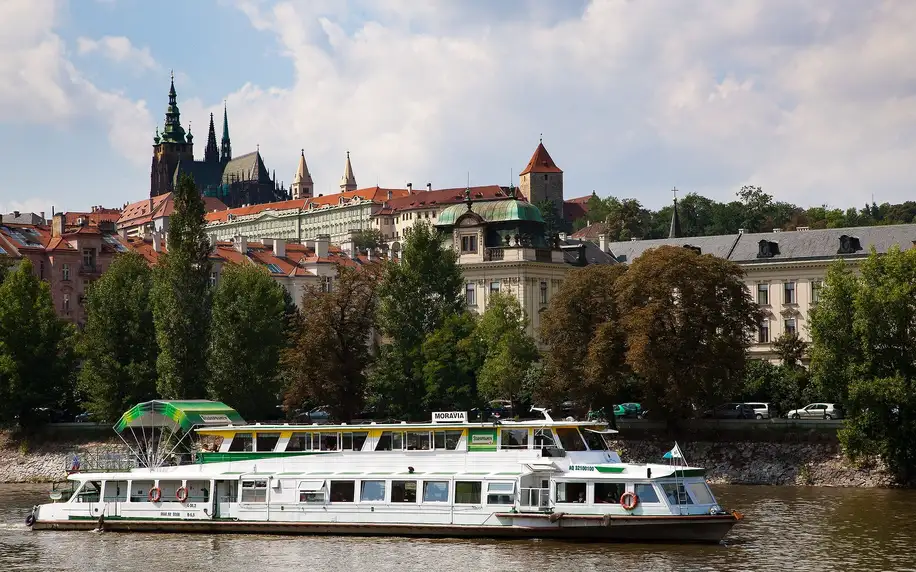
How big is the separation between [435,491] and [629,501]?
285 inches

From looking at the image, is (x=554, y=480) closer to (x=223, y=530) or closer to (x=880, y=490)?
(x=223, y=530)

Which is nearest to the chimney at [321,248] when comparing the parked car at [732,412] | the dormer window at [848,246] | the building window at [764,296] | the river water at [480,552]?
the building window at [764,296]

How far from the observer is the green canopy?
6247 cm

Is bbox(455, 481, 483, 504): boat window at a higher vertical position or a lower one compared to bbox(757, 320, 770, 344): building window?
lower

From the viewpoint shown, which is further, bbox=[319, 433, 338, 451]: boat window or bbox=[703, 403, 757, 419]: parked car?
bbox=[703, 403, 757, 419]: parked car

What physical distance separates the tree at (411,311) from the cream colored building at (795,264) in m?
25.2

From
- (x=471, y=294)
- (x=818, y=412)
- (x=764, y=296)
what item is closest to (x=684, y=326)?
(x=818, y=412)

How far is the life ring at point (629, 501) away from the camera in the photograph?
52.3 meters

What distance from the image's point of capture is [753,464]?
79125mm

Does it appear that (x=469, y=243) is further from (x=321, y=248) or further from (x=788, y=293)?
(x=788, y=293)

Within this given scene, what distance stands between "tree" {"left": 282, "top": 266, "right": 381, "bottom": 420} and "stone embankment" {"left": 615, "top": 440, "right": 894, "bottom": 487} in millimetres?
16255

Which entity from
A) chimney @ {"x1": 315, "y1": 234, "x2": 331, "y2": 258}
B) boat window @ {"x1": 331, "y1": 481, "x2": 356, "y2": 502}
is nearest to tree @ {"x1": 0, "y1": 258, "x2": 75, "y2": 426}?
chimney @ {"x1": 315, "y1": 234, "x2": 331, "y2": 258}

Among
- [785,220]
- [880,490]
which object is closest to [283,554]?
[880,490]

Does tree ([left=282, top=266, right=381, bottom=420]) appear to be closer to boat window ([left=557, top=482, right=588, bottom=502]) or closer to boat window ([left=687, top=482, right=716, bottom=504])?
boat window ([left=557, top=482, right=588, bottom=502])
